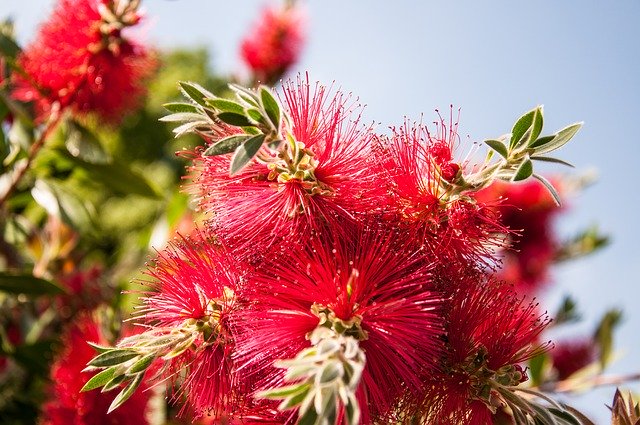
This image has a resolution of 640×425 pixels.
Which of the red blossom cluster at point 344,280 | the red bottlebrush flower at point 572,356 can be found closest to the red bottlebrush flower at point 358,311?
the red blossom cluster at point 344,280

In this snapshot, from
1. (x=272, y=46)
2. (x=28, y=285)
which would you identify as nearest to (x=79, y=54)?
(x=28, y=285)

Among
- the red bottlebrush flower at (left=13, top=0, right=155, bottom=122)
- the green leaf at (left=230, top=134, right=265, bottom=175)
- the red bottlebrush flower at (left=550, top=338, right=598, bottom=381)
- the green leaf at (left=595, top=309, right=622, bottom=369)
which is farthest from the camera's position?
the red bottlebrush flower at (left=550, top=338, right=598, bottom=381)

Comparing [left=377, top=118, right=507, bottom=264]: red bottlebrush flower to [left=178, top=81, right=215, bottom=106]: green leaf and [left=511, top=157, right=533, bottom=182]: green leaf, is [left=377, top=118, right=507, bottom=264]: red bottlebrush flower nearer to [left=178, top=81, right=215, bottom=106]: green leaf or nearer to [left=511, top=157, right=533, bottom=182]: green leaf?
[left=511, top=157, right=533, bottom=182]: green leaf

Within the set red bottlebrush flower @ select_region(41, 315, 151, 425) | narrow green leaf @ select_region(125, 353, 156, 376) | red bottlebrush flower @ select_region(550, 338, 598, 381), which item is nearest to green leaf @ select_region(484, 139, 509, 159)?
narrow green leaf @ select_region(125, 353, 156, 376)

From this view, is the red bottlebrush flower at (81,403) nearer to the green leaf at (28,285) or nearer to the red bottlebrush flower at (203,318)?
the green leaf at (28,285)

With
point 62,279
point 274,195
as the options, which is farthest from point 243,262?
point 62,279

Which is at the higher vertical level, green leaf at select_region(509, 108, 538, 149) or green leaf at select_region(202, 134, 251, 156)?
green leaf at select_region(509, 108, 538, 149)
